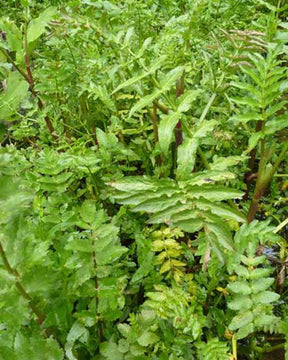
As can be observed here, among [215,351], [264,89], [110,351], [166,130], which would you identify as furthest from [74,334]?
[264,89]

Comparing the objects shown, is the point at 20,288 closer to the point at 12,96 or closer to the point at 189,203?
the point at 189,203

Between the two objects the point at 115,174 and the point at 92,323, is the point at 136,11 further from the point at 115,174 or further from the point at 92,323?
the point at 92,323

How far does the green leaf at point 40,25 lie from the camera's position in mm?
1668

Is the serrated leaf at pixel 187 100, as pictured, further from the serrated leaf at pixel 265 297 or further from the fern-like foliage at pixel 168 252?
the serrated leaf at pixel 265 297

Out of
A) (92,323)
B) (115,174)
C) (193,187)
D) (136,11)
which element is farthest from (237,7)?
(92,323)

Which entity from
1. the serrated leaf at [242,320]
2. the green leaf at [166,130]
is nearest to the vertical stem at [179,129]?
the green leaf at [166,130]

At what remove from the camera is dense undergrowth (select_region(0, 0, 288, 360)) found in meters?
1.13

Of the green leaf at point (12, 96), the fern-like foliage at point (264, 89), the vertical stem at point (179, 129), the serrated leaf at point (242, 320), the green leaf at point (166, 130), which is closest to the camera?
the serrated leaf at point (242, 320)

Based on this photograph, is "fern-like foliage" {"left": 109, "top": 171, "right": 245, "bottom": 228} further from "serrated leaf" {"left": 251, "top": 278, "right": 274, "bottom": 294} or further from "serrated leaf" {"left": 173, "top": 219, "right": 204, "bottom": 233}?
"serrated leaf" {"left": 251, "top": 278, "right": 274, "bottom": 294}

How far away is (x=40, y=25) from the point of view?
1680mm

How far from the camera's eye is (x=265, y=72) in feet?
4.43

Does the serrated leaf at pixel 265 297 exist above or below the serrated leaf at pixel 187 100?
below

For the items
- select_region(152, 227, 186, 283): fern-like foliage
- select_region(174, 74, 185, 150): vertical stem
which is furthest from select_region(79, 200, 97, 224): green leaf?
select_region(174, 74, 185, 150): vertical stem

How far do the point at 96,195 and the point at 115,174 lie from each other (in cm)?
13
